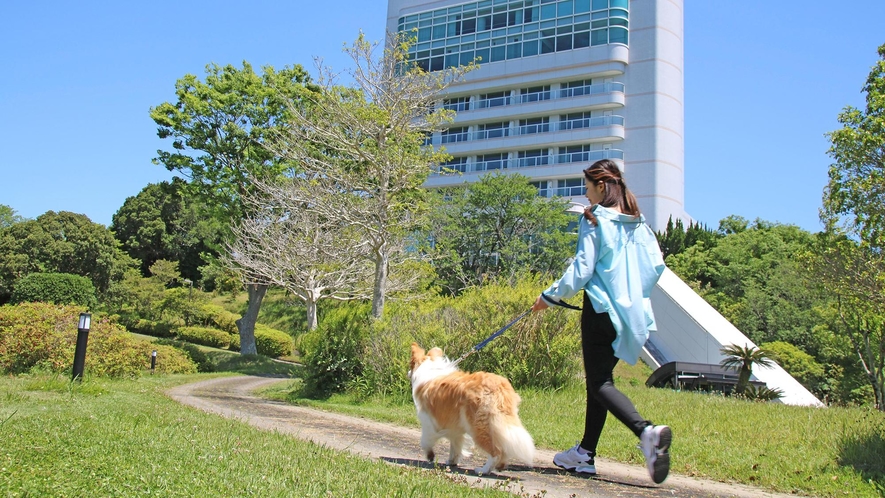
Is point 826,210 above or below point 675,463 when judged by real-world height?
above

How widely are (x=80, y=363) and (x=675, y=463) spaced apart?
29.7 feet

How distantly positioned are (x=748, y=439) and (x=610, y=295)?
2.94 metres

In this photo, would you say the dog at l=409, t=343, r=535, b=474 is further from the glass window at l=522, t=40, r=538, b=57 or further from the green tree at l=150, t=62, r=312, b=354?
the glass window at l=522, t=40, r=538, b=57

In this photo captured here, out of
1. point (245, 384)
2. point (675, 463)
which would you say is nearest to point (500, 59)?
point (245, 384)

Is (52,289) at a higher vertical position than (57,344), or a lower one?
higher

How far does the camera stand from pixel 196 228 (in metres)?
54.8

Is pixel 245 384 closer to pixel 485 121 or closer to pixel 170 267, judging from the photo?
pixel 170 267

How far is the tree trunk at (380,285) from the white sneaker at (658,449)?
914 cm

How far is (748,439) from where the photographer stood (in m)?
6.38

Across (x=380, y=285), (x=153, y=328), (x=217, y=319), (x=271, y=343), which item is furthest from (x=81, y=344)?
(x=217, y=319)

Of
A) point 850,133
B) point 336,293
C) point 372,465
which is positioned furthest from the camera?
point 336,293

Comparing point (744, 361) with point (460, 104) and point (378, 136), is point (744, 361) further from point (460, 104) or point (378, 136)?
point (460, 104)

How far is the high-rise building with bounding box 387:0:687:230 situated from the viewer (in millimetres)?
56219

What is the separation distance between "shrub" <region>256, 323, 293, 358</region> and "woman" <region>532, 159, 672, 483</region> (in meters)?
34.2
